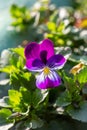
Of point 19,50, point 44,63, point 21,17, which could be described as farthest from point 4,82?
point 21,17

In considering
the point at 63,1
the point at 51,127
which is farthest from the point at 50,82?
the point at 63,1

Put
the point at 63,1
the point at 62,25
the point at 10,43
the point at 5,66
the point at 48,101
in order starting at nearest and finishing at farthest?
the point at 48,101, the point at 5,66, the point at 62,25, the point at 10,43, the point at 63,1

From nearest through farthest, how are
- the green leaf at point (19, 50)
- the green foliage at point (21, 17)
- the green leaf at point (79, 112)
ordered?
the green leaf at point (79, 112) → the green leaf at point (19, 50) → the green foliage at point (21, 17)

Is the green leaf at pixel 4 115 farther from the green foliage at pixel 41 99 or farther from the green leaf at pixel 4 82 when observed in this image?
the green leaf at pixel 4 82

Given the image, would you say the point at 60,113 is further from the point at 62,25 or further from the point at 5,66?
the point at 62,25

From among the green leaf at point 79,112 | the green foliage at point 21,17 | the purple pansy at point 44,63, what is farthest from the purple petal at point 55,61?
the green foliage at point 21,17

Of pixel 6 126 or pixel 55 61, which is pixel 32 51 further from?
pixel 6 126
